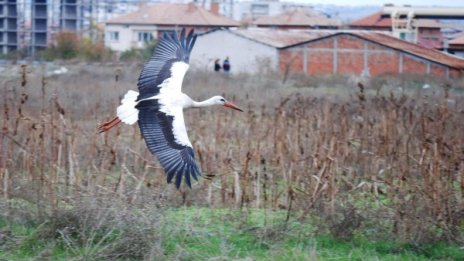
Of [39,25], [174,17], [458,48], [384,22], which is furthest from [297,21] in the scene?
[458,48]

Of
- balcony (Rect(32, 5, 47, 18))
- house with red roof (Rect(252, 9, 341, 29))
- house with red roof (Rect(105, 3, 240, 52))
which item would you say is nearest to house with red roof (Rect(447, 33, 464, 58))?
house with red roof (Rect(105, 3, 240, 52))

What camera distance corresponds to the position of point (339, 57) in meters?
40.8

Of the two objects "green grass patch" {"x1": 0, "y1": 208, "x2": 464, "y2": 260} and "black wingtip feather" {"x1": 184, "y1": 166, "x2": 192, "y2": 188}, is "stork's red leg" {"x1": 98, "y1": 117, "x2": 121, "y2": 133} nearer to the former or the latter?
"green grass patch" {"x1": 0, "y1": 208, "x2": 464, "y2": 260}

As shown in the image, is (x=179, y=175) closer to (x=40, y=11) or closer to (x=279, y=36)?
(x=279, y=36)

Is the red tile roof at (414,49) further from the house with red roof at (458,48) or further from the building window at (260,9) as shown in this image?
the building window at (260,9)

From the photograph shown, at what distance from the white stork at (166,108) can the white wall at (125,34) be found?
46781 mm

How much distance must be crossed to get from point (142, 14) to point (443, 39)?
3417cm

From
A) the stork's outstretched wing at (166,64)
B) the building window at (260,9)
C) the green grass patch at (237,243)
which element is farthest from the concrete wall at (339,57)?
the building window at (260,9)

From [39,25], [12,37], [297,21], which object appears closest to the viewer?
[12,37]

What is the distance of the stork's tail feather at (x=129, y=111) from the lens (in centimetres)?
1010

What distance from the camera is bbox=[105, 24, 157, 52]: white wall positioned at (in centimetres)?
5834

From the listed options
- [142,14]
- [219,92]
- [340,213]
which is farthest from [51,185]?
[142,14]

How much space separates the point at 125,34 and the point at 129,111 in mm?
50496

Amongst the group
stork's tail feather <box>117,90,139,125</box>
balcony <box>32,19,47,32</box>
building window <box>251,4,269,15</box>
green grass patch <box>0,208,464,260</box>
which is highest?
building window <box>251,4,269,15</box>
